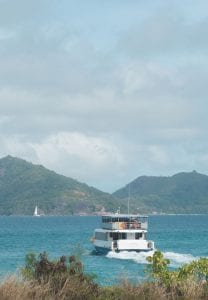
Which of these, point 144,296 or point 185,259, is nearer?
point 144,296

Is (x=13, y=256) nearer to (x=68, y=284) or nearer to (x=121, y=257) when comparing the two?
(x=121, y=257)

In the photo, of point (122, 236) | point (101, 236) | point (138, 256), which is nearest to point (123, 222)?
point (122, 236)

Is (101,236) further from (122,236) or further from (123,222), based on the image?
(122,236)

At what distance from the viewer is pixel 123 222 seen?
3169 inches

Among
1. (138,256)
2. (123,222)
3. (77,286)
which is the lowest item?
(77,286)

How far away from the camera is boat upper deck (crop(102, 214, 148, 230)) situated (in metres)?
79.9

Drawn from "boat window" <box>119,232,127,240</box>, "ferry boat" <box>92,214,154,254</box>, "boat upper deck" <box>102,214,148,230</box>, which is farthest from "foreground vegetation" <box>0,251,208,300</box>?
"boat upper deck" <box>102,214,148,230</box>

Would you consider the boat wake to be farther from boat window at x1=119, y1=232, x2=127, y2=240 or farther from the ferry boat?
boat window at x1=119, y1=232, x2=127, y2=240

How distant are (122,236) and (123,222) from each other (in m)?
2.13

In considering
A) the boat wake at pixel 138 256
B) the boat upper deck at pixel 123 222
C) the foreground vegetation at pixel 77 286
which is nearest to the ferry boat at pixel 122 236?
the boat upper deck at pixel 123 222

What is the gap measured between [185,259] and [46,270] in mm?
55079

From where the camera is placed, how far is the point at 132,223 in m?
80.7

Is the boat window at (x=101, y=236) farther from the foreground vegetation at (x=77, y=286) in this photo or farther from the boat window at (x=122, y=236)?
the foreground vegetation at (x=77, y=286)

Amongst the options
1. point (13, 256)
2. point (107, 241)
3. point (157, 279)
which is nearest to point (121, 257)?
point (107, 241)
